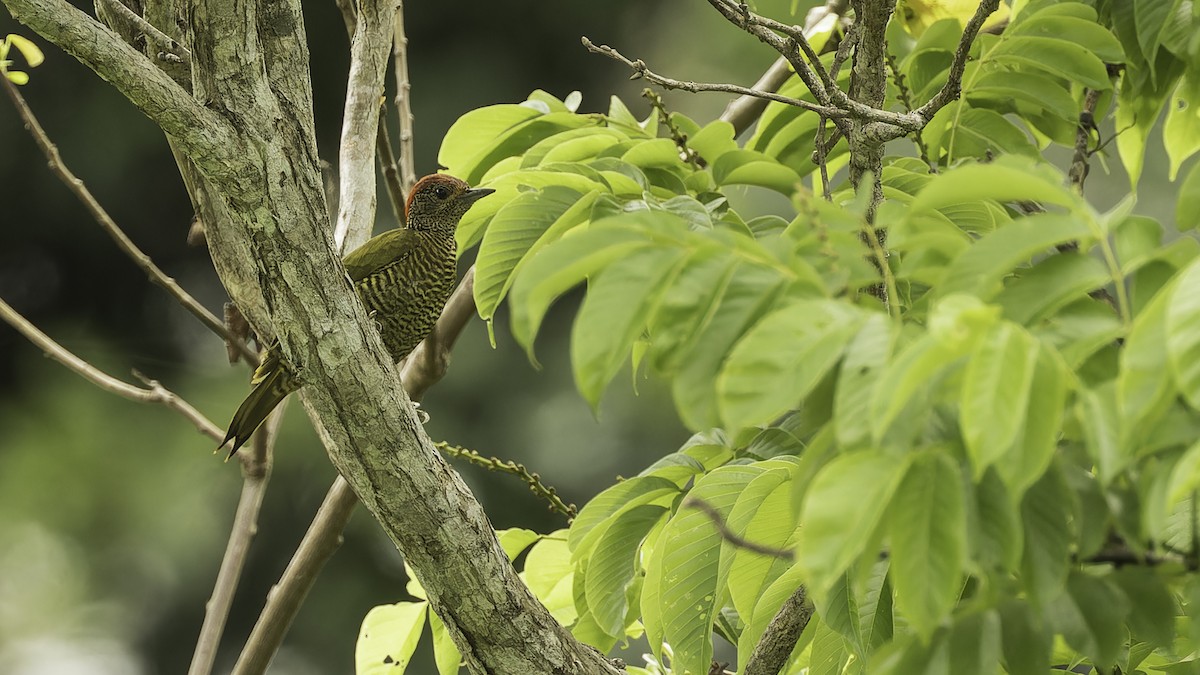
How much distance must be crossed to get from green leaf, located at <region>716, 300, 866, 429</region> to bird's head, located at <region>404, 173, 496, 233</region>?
2.17 m

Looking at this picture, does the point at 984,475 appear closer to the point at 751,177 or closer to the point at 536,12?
the point at 751,177

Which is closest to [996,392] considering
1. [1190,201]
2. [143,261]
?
[1190,201]

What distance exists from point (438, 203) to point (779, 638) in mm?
1710

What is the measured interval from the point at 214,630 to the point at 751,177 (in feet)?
5.03

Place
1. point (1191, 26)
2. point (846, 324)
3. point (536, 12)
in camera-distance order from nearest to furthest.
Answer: point (846, 324) < point (1191, 26) < point (536, 12)

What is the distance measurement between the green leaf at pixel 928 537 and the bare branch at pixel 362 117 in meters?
1.66

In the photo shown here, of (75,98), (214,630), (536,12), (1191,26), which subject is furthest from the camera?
(536,12)

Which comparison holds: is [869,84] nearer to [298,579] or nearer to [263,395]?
[263,395]

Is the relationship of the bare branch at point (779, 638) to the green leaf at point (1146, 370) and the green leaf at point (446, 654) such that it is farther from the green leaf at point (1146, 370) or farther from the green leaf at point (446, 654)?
the green leaf at point (1146, 370)

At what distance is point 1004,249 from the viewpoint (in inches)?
31.0

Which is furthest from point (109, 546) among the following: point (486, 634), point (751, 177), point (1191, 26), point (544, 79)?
point (1191, 26)

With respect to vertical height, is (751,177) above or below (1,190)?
above

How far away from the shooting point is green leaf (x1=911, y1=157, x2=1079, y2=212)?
2.53 feet

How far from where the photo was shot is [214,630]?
236 cm
